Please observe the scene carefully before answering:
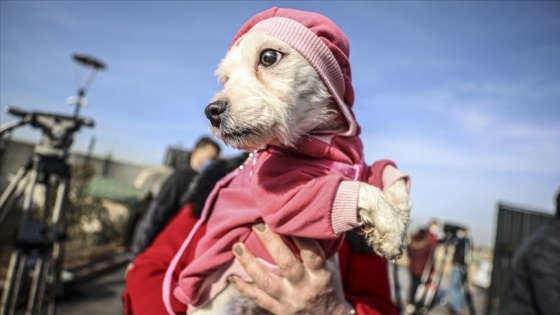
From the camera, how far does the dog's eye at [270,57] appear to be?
1.20 metres

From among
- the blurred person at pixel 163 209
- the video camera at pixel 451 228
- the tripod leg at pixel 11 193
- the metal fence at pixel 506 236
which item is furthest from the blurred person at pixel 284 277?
the metal fence at pixel 506 236

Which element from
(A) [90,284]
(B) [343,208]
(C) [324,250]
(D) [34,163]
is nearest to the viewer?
(B) [343,208]

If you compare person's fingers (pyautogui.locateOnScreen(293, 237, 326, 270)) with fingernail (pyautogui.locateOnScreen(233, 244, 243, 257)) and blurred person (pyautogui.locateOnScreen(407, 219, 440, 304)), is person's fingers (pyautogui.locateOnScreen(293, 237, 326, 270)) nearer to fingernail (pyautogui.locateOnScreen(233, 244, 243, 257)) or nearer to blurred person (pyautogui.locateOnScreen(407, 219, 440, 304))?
fingernail (pyautogui.locateOnScreen(233, 244, 243, 257))

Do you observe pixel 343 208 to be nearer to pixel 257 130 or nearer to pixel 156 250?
pixel 257 130

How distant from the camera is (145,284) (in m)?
1.40

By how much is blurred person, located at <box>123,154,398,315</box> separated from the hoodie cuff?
0.22m

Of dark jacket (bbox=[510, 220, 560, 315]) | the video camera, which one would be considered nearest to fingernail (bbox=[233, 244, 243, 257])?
dark jacket (bbox=[510, 220, 560, 315])

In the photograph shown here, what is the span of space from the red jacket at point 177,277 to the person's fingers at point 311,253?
0.95 feet

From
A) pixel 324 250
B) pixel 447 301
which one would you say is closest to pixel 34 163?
pixel 324 250

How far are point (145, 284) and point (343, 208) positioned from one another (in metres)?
0.90

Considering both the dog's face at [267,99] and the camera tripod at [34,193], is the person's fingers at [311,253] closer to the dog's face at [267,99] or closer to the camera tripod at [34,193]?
the dog's face at [267,99]

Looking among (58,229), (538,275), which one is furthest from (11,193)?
(538,275)

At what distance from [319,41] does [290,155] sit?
41cm

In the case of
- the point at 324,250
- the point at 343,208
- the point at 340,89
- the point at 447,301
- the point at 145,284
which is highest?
the point at 340,89
